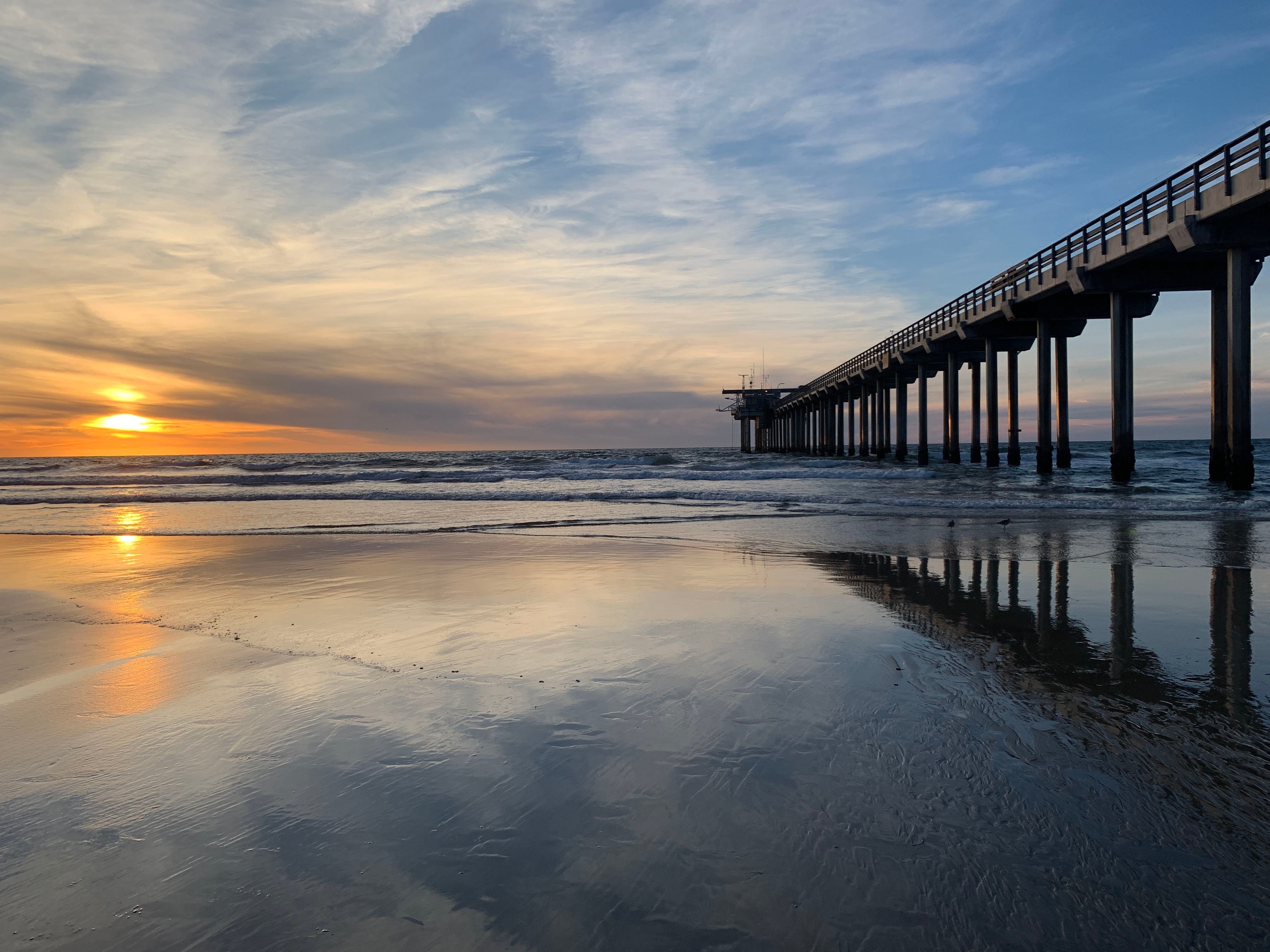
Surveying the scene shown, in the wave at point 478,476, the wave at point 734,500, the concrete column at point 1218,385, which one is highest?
the concrete column at point 1218,385

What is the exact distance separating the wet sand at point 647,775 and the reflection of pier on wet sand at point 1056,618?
38 mm

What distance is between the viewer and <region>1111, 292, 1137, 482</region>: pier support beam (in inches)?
949

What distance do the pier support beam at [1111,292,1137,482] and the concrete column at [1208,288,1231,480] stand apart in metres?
2.25

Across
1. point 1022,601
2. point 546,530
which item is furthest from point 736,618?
point 546,530

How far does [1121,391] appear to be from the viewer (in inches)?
973

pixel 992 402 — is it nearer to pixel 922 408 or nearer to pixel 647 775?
pixel 922 408

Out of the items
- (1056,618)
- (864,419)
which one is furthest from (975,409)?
(1056,618)

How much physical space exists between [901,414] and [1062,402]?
14425mm

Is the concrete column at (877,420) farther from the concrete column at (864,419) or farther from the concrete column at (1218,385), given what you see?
the concrete column at (1218,385)

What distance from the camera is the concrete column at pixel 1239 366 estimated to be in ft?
59.9

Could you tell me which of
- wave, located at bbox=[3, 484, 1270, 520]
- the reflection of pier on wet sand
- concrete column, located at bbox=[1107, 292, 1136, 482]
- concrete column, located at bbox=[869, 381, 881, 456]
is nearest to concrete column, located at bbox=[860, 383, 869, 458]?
concrete column, located at bbox=[869, 381, 881, 456]

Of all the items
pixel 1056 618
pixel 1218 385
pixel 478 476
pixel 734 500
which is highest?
pixel 1218 385

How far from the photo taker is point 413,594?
6.79 m

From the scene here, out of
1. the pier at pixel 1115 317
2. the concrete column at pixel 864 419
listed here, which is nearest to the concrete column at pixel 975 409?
the pier at pixel 1115 317
